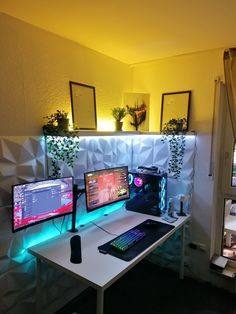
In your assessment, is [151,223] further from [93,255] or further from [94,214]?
[93,255]

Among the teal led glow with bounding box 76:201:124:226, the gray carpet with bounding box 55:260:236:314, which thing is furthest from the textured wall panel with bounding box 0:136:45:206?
the gray carpet with bounding box 55:260:236:314

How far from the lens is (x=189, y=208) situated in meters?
2.58

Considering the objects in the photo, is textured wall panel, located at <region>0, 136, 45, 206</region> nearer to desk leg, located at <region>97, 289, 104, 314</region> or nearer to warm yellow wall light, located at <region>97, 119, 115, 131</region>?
warm yellow wall light, located at <region>97, 119, 115, 131</region>

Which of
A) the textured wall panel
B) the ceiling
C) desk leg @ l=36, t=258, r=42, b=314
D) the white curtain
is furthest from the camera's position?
the white curtain

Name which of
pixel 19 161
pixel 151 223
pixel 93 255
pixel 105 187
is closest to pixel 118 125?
pixel 105 187

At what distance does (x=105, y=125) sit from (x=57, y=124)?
76 cm

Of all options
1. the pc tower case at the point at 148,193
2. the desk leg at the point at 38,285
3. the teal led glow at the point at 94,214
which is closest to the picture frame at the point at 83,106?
the pc tower case at the point at 148,193

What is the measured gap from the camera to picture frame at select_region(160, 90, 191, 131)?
2.54 m

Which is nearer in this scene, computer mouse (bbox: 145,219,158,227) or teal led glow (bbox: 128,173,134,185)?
computer mouse (bbox: 145,219,158,227)

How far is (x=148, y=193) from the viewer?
8.21ft

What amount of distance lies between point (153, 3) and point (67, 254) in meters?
1.70

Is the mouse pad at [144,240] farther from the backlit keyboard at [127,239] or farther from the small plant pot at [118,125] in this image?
the small plant pot at [118,125]

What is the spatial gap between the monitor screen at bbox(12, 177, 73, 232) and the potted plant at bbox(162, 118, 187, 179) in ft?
3.85

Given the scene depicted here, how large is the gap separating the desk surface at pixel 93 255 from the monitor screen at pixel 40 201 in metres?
0.21
